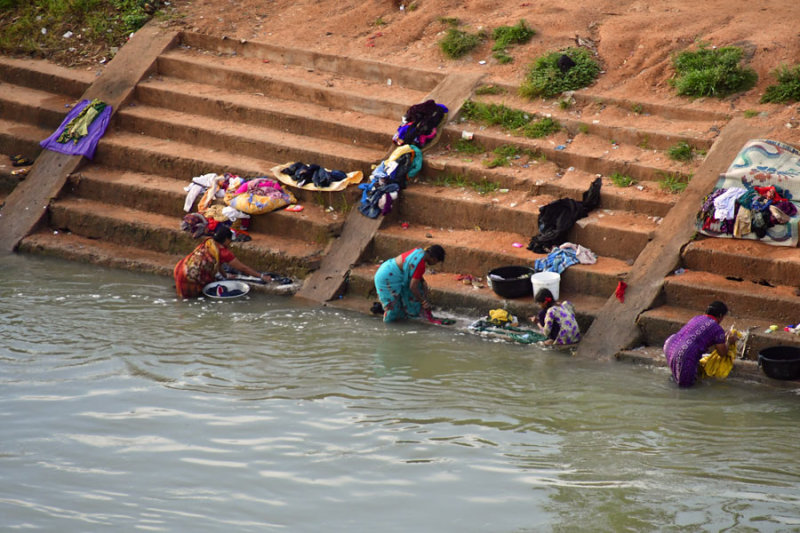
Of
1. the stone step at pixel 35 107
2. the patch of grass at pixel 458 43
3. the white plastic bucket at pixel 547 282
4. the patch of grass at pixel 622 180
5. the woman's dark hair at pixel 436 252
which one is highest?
the patch of grass at pixel 458 43

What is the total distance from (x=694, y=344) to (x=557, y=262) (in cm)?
218

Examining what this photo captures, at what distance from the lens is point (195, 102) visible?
13.4m

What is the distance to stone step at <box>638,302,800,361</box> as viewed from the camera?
880 cm

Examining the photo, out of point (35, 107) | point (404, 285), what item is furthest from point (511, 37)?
point (35, 107)

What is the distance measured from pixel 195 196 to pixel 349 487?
20.6 ft

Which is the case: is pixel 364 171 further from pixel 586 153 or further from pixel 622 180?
pixel 622 180

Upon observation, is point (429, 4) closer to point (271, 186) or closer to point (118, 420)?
point (271, 186)

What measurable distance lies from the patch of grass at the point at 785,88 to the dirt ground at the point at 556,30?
125mm

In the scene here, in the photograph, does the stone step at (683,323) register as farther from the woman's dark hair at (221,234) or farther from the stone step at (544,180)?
the woman's dark hair at (221,234)

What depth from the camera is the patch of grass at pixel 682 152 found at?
1102cm

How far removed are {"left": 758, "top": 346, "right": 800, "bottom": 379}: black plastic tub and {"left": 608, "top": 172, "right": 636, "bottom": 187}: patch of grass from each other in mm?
3087

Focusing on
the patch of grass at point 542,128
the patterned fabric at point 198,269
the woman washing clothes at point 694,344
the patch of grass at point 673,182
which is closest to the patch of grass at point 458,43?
the patch of grass at point 542,128

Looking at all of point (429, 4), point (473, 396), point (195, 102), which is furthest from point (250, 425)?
point (429, 4)

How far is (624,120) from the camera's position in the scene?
11836 mm
